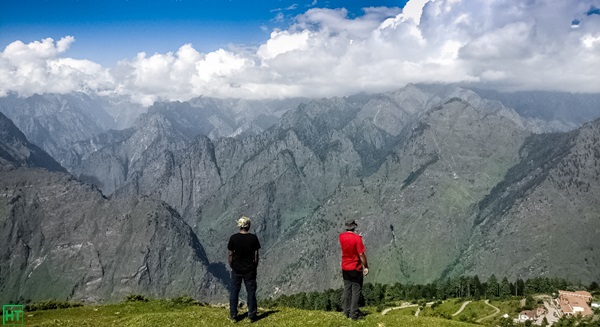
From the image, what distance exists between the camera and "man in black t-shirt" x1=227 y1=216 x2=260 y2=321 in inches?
1078

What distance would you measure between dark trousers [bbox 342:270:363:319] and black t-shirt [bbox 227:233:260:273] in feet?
19.1

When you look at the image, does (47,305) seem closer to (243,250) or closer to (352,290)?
(243,250)

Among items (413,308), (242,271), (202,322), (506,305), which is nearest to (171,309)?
(202,322)

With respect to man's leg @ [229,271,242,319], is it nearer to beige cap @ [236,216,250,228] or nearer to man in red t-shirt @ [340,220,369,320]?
beige cap @ [236,216,250,228]

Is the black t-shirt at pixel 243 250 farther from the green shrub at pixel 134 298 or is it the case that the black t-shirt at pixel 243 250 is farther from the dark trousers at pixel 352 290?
the green shrub at pixel 134 298

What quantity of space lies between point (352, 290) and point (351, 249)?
112 inches

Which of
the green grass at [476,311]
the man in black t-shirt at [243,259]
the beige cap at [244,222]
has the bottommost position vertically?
the green grass at [476,311]

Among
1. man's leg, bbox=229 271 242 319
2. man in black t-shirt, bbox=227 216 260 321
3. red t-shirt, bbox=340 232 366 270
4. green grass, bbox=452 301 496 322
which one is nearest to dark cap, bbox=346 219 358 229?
red t-shirt, bbox=340 232 366 270

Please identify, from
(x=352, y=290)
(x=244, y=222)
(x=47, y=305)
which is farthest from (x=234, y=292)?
(x=47, y=305)

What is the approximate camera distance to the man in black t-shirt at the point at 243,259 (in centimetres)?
2739

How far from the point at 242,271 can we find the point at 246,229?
110 inches

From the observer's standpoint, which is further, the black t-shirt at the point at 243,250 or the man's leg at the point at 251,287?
the man's leg at the point at 251,287

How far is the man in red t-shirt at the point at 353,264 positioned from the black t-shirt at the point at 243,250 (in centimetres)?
548

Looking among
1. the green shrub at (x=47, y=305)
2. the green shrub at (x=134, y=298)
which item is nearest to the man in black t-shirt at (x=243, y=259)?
the green shrub at (x=134, y=298)
